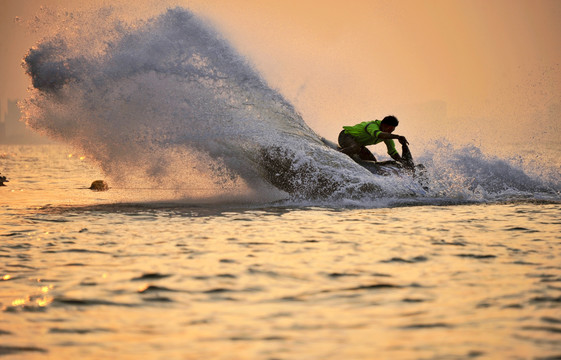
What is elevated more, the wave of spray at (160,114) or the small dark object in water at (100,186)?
the wave of spray at (160,114)

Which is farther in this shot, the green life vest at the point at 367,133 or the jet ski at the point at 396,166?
the green life vest at the point at 367,133

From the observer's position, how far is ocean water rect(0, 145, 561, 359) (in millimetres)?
5094

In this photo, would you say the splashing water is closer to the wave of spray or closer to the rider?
the wave of spray

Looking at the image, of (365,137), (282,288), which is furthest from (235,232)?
(365,137)

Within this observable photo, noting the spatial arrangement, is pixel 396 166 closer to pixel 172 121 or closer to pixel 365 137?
pixel 365 137

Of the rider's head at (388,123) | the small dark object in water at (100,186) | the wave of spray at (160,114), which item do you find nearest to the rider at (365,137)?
the rider's head at (388,123)

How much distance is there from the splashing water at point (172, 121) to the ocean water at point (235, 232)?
1.4 inches

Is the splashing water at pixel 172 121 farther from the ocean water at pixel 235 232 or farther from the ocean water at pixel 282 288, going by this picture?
the ocean water at pixel 282 288

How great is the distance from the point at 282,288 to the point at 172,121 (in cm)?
975

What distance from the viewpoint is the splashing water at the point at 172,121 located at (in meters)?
15.6

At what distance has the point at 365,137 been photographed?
17141mm

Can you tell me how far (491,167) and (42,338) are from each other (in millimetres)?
15202

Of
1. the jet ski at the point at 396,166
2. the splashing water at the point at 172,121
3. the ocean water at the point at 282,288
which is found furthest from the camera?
the jet ski at the point at 396,166

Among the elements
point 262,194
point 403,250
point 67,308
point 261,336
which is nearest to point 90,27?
point 262,194
